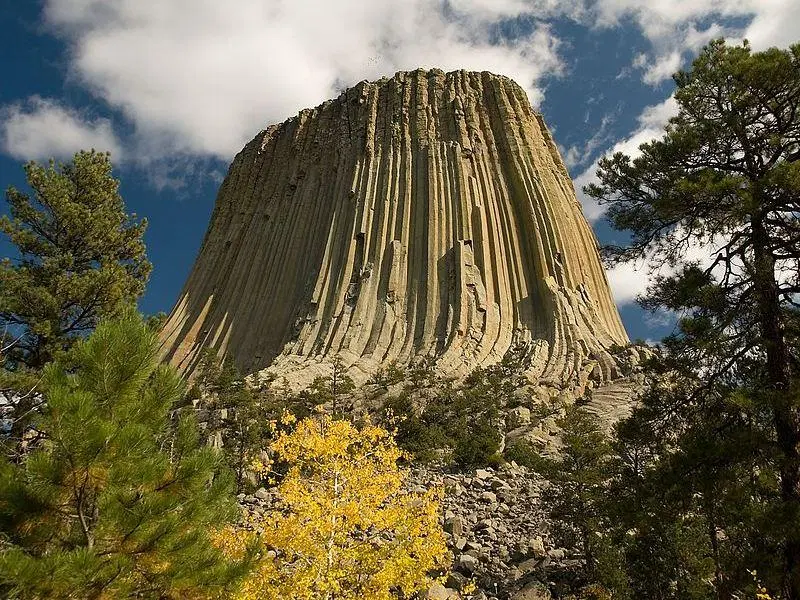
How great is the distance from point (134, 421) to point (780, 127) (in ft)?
34.7

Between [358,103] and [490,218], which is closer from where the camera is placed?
[490,218]

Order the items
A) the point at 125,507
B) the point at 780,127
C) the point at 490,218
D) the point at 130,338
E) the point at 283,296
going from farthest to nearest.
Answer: the point at 283,296 → the point at 490,218 → the point at 780,127 → the point at 130,338 → the point at 125,507

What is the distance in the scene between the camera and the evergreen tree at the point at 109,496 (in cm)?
473

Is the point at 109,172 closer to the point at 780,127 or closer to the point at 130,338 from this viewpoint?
the point at 130,338

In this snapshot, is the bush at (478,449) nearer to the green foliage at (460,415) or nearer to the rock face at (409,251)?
the green foliage at (460,415)

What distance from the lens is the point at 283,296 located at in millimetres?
43625

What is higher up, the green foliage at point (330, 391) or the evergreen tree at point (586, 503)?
the green foliage at point (330, 391)

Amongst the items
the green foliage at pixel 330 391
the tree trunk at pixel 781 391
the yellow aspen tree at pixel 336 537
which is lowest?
the yellow aspen tree at pixel 336 537

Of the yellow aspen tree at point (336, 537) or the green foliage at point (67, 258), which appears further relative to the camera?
the green foliage at point (67, 258)

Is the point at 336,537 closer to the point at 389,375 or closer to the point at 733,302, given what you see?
the point at 733,302

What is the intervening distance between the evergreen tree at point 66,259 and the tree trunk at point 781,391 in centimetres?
1216

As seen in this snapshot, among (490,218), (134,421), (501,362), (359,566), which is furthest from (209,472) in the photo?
(490,218)

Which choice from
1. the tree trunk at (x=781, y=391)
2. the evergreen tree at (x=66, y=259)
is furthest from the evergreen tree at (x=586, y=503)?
the evergreen tree at (x=66, y=259)

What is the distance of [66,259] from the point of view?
43.2 ft
